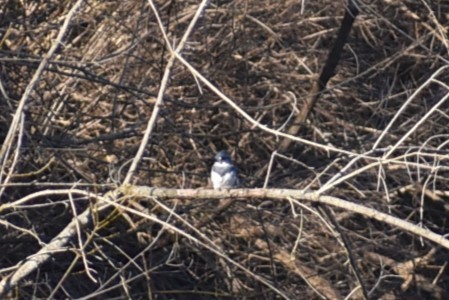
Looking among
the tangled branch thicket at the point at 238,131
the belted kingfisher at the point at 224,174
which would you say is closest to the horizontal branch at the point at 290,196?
the belted kingfisher at the point at 224,174

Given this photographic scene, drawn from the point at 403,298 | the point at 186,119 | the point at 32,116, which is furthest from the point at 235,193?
the point at 403,298

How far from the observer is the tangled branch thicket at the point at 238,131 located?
5.96 meters

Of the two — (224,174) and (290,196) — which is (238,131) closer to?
(224,174)

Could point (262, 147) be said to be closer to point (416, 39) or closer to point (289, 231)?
point (289, 231)

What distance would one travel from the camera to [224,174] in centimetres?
550

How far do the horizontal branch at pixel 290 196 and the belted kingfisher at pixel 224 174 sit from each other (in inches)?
64.2

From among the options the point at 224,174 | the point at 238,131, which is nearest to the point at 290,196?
the point at 224,174

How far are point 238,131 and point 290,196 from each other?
219 cm

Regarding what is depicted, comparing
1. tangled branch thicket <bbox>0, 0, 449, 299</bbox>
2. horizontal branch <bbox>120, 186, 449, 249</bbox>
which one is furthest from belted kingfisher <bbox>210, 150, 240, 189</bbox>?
horizontal branch <bbox>120, 186, 449, 249</bbox>

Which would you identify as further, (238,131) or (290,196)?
(238,131)

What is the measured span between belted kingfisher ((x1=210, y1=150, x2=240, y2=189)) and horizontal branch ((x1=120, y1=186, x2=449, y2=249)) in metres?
1.63

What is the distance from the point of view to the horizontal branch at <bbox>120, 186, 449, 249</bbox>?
11.2 ft

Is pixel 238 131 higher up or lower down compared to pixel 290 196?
lower down

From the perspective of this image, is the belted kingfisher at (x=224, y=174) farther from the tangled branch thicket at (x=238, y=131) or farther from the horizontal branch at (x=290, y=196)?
the horizontal branch at (x=290, y=196)
